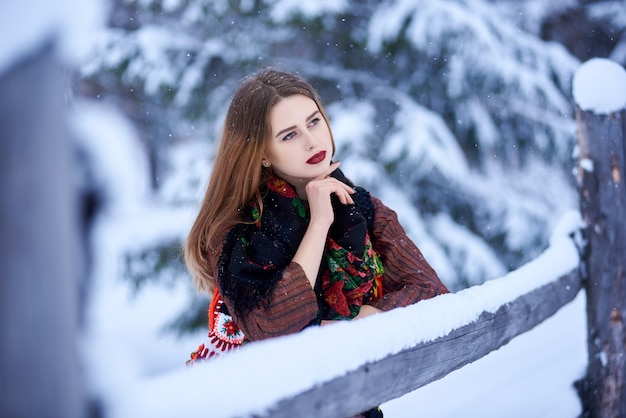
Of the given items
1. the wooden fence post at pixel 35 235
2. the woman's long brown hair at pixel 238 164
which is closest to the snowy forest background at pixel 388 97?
the woman's long brown hair at pixel 238 164

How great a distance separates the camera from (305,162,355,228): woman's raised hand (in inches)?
68.1

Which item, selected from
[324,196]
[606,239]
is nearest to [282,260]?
[324,196]

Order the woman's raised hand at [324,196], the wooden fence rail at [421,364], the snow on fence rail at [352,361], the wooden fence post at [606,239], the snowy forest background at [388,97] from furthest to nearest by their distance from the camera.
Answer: the snowy forest background at [388,97]
the wooden fence post at [606,239]
the woman's raised hand at [324,196]
the wooden fence rail at [421,364]
the snow on fence rail at [352,361]

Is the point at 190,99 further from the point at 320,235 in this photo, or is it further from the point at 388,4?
the point at 320,235

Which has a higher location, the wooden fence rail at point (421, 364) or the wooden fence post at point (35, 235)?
the wooden fence post at point (35, 235)

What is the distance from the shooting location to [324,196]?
175 cm

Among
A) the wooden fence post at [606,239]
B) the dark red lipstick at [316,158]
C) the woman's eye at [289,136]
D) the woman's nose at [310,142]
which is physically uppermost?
the woman's eye at [289,136]

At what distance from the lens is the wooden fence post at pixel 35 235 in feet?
1.87

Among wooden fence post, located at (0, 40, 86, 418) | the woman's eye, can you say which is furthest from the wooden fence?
the woman's eye

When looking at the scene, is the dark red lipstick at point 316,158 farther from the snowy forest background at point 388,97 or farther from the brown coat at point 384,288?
the snowy forest background at point 388,97

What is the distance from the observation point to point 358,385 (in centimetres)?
121

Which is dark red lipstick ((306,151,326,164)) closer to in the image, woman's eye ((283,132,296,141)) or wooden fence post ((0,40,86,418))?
woman's eye ((283,132,296,141))

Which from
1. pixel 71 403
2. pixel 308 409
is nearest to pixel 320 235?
pixel 308 409

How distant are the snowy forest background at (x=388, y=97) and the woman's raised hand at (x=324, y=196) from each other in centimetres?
390
